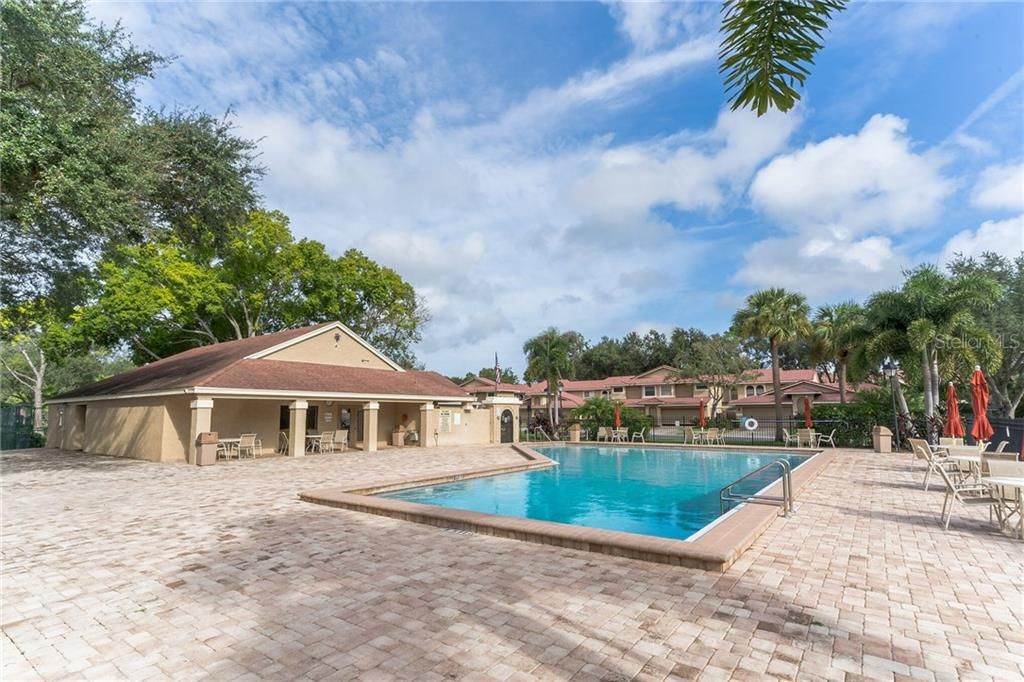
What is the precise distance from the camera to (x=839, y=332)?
24.4 metres

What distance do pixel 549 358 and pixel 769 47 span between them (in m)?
37.9

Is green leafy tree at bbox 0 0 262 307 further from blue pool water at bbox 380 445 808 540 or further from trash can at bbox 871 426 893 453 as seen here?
trash can at bbox 871 426 893 453

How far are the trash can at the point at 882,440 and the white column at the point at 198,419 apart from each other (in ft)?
84.0

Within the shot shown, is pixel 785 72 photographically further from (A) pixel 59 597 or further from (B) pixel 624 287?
(B) pixel 624 287

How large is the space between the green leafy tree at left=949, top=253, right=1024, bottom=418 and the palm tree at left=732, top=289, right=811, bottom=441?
7.77 meters

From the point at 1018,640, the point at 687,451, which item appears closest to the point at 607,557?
the point at 1018,640

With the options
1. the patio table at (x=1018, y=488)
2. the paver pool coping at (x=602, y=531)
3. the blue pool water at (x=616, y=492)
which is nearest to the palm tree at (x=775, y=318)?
the blue pool water at (x=616, y=492)

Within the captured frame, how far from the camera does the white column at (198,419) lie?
1745 centimetres

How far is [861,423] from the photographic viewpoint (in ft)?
78.9

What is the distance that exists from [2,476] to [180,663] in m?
16.4

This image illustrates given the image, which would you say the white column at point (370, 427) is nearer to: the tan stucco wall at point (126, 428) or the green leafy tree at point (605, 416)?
the tan stucco wall at point (126, 428)

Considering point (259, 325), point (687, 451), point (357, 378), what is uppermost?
point (259, 325)

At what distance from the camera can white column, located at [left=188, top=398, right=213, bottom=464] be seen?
17.5 m

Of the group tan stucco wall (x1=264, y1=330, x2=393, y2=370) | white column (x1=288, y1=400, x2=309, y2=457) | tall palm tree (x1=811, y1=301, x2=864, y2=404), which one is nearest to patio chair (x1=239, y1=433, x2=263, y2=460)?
white column (x1=288, y1=400, x2=309, y2=457)
